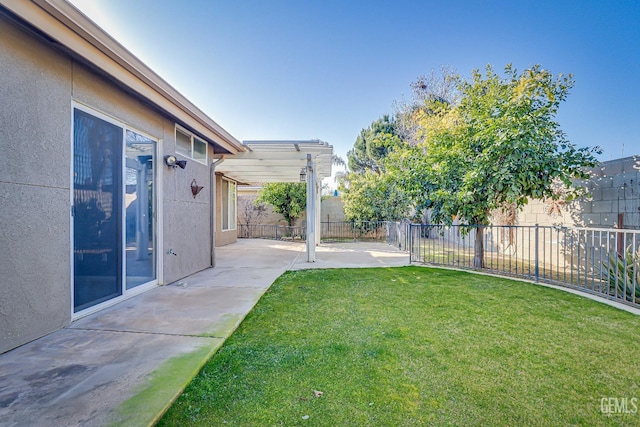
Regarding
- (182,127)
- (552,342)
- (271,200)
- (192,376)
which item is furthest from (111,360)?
(271,200)

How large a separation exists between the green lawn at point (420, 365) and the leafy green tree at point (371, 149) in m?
16.6

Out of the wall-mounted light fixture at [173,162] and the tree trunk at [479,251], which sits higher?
the wall-mounted light fixture at [173,162]

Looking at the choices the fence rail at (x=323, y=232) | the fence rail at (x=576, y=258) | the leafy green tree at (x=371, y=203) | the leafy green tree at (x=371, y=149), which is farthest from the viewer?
the leafy green tree at (x=371, y=149)

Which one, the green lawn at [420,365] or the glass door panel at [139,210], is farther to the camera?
the glass door panel at [139,210]

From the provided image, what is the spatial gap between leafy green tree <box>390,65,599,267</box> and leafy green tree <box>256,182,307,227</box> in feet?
24.8

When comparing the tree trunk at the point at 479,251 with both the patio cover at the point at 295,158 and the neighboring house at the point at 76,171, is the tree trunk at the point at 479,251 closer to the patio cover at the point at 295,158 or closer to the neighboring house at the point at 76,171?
the patio cover at the point at 295,158

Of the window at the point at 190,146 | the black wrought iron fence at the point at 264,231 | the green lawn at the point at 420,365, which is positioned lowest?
the green lawn at the point at 420,365

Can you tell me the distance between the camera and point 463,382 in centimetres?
230

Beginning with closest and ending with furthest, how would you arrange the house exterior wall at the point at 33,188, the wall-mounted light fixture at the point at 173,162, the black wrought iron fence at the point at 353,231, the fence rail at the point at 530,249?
1. the house exterior wall at the point at 33,188
2. the fence rail at the point at 530,249
3. the wall-mounted light fixture at the point at 173,162
4. the black wrought iron fence at the point at 353,231

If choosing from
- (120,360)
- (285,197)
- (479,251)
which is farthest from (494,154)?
(285,197)

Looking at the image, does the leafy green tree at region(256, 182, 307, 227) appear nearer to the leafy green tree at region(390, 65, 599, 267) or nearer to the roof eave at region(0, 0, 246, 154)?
the leafy green tree at region(390, 65, 599, 267)

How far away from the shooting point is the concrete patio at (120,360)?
75.4 inches

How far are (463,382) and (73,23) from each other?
4586 millimetres

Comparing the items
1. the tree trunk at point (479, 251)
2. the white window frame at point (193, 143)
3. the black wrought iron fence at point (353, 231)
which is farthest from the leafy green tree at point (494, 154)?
the black wrought iron fence at point (353, 231)
